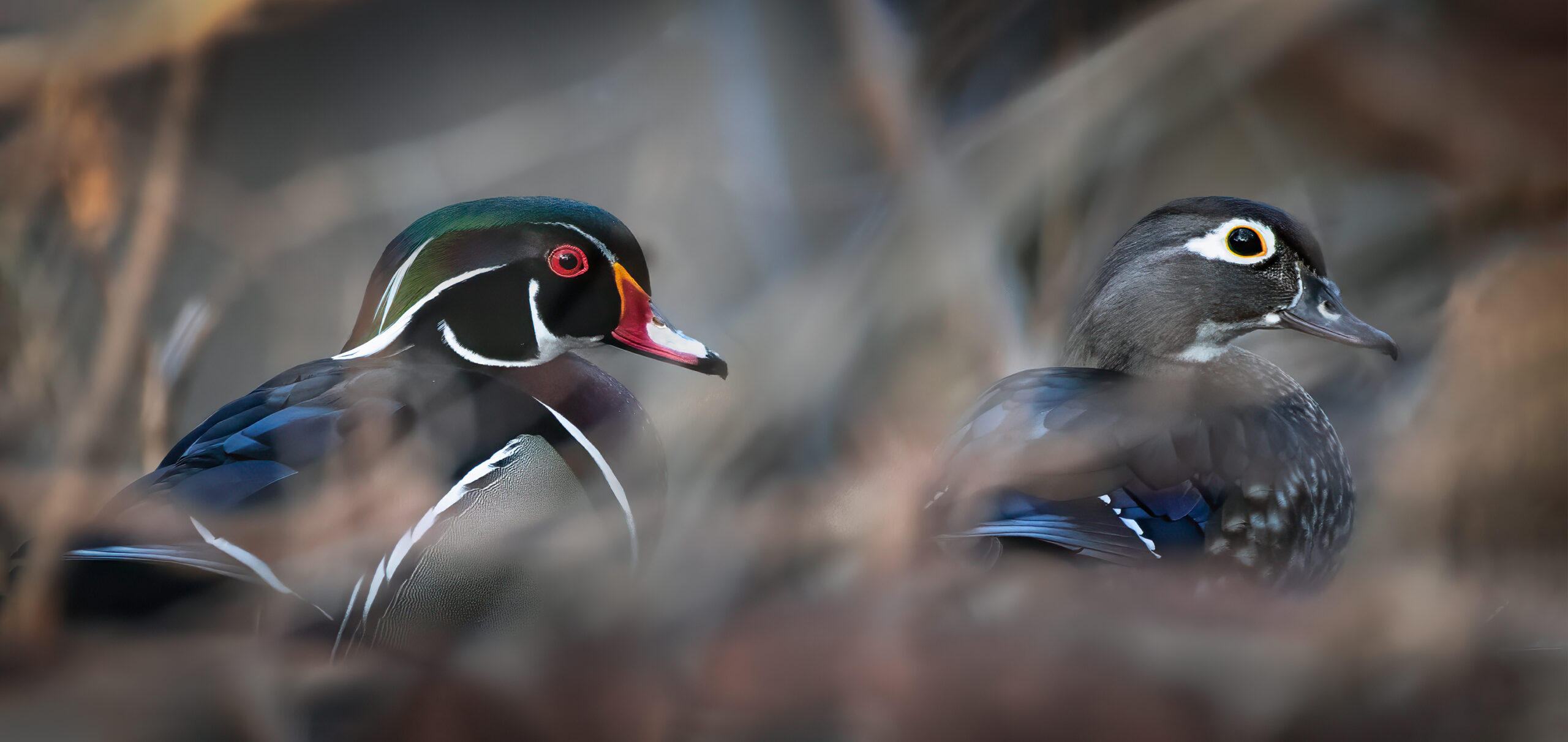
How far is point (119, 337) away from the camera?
30.1 inches

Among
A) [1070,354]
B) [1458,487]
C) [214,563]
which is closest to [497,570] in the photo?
[214,563]

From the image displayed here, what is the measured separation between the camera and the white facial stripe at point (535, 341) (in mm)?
792

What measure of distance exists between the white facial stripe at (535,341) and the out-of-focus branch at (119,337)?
0.20m

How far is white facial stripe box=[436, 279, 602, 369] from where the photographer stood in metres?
0.79

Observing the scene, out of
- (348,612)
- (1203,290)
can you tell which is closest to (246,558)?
(348,612)

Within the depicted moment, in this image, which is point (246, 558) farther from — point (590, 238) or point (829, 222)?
Answer: point (829, 222)

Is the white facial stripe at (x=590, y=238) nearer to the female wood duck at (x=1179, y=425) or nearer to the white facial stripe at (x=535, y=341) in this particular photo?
the white facial stripe at (x=535, y=341)

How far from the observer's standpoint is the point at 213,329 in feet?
2.58

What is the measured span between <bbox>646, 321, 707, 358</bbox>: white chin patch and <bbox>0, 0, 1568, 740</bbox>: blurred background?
2 centimetres

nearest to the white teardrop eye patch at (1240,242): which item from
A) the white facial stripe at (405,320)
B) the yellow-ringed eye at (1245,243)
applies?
the yellow-ringed eye at (1245,243)

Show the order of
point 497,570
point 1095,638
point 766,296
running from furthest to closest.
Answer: point 766,296, point 497,570, point 1095,638

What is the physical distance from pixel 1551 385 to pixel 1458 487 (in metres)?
0.12

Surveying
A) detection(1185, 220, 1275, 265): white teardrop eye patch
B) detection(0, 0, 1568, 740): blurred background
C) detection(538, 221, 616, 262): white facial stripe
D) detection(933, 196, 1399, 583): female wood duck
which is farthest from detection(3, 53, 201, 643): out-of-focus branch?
detection(1185, 220, 1275, 265): white teardrop eye patch

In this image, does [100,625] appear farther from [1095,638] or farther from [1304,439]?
[1304,439]
